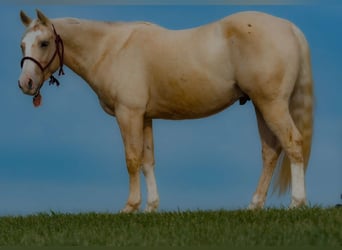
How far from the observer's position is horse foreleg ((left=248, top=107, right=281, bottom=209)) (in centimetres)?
853

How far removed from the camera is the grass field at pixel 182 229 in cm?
607

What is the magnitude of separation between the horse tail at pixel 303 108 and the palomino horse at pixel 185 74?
0.01m

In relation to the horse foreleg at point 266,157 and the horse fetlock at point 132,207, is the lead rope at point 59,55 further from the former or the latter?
the horse foreleg at point 266,157

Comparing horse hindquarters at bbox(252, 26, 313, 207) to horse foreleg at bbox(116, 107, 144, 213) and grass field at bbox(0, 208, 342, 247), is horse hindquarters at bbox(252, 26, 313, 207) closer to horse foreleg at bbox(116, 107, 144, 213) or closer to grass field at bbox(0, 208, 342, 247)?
grass field at bbox(0, 208, 342, 247)

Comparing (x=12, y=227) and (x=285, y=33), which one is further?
(x=285, y=33)

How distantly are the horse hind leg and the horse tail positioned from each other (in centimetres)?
39

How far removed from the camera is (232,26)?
823 centimetres

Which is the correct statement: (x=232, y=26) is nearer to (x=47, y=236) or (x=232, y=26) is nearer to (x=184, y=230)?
(x=184, y=230)

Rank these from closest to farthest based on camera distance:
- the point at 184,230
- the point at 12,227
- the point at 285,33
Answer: the point at 184,230
the point at 12,227
the point at 285,33

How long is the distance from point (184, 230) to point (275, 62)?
239 cm

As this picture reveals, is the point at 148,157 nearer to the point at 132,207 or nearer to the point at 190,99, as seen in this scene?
the point at 132,207

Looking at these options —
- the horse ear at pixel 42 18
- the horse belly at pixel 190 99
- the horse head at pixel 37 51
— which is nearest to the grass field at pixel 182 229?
the horse belly at pixel 190 99

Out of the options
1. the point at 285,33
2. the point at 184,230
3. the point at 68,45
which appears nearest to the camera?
the point at 184,230

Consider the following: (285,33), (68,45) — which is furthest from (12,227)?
(285,33)
